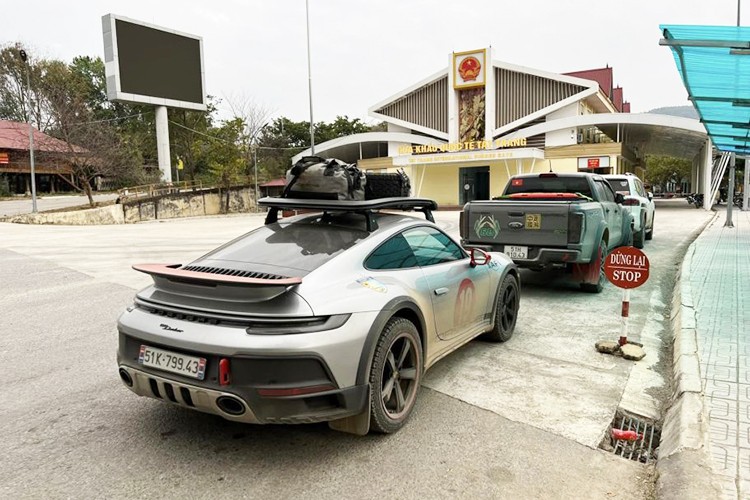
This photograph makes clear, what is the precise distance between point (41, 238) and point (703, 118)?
18.6m

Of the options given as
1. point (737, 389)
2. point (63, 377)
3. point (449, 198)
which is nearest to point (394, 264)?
point (737, 389)

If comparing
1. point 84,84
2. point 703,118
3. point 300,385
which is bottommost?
point 300,385

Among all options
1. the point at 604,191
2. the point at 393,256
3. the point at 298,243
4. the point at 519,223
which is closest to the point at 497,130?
the point at 604,191

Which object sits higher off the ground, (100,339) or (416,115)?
(416,115)

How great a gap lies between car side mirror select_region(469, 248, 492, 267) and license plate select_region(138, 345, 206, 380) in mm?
2527

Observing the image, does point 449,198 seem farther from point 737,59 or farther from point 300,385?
point 300,385

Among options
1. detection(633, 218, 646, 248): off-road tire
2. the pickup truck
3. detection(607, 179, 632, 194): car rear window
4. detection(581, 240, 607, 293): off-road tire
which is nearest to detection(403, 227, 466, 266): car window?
the pickup truck

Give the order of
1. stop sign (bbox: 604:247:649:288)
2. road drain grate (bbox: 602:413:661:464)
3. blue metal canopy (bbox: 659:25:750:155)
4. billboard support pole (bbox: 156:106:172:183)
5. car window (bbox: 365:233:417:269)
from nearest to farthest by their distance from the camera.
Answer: road drain grate (bbox: 602:413:661:464) < car window (bbox: 365:233:417:269) < stop sign (bbox: 604:247:649:288) < blue metal canopy (bbox: 659:25:750:155) < billboard support pole (bbox: 156:106:172:183)

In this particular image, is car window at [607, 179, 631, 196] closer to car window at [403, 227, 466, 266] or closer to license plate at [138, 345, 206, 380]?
car window at [403, 227, 466, 266]

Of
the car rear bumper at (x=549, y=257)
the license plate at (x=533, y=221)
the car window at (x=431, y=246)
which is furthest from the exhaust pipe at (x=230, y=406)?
the license plate at (x=533, y=221)

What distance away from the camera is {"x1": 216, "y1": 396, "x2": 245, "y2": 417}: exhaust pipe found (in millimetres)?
2770

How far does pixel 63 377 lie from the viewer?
4.37 m

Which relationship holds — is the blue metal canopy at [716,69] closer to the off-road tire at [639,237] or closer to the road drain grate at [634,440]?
the off-road tire at [639,237]

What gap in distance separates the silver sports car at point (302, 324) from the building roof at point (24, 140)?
3249cm
